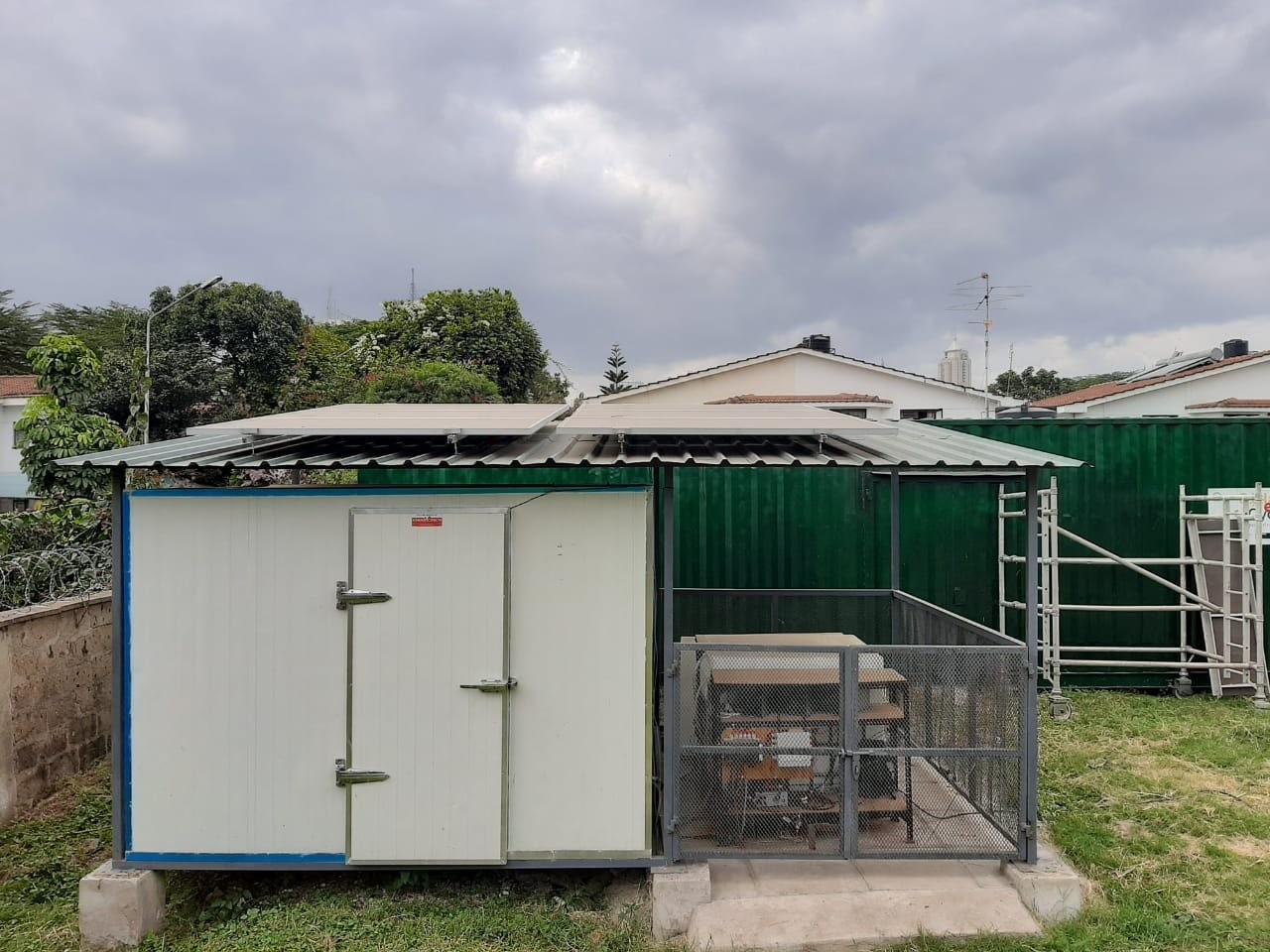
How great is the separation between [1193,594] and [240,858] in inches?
300

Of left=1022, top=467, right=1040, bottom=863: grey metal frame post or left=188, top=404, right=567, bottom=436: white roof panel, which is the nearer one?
left=188, top=404, right=567, bottom=436: white roof panel

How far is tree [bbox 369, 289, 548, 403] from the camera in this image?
31562 mm

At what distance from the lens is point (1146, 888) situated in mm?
3965

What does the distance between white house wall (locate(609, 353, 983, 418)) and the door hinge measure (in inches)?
745

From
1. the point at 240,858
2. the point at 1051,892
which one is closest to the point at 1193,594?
the point at 1051,892

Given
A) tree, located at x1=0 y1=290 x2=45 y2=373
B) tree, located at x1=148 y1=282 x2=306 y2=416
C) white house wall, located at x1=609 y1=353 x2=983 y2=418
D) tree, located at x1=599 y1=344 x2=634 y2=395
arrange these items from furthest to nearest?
tree, located at x1=599 y1=344 x2=634 y2=395 < tree, located at x1=0 y1=290 x2=45 y2=373 < tree, located at x1=148 y1=282 x2=306 y2=416 < white house wall, located at x1=609 y1=353 x2=983 y2=418

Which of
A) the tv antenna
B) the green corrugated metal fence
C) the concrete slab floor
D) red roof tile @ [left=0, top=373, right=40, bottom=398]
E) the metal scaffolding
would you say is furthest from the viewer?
red roof tile @ [left=0, top=373, right=40, bottom=398]

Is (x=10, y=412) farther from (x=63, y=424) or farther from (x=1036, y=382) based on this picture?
(x=1036, y=382)

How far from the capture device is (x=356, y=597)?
12.6 ft

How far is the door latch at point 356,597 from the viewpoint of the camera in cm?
385

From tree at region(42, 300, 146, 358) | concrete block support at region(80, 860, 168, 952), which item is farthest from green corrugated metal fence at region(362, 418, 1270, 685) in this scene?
tree at region(42, 300, 146, 358)

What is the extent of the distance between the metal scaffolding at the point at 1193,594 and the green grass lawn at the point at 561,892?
72.4 inches

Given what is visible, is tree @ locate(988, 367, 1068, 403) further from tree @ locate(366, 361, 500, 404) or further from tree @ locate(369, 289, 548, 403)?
tree @ locate(366, 361, 500, 404)

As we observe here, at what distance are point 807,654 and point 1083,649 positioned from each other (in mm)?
4363
